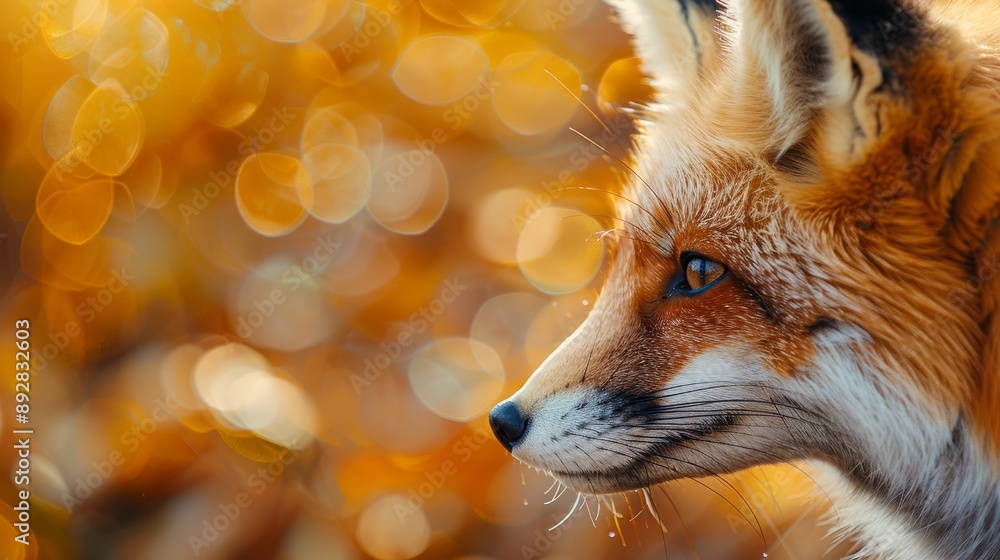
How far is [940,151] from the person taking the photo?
0.86m

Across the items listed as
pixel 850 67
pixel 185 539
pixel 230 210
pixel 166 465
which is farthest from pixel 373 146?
pixel 850 67

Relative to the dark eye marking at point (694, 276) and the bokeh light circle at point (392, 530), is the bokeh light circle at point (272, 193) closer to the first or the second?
the bokeh light circle at point (392, 530)

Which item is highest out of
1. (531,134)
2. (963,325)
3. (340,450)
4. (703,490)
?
(531,134)

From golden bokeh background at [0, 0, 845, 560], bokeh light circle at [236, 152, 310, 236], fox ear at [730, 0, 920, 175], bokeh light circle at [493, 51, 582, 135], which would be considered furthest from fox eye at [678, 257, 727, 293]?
bokeh light circle at [236, 152, 310, 236]

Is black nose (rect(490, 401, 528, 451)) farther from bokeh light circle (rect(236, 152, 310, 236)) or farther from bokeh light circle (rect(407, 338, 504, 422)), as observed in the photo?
bokeh light circle (rect(236, 152, 310, 236))

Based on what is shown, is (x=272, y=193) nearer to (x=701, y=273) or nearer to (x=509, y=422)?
(x=509, y=422)

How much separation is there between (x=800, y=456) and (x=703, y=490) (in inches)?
34.6

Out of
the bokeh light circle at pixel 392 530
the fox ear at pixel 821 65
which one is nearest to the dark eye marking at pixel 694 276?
the fox ear at pixel 821 65

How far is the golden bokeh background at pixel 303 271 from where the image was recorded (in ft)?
5.74

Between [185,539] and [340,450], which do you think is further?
[340,450]

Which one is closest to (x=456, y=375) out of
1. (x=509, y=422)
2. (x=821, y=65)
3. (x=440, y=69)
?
(x=440, y=69)

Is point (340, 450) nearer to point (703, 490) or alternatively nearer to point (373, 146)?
point (373, 146)

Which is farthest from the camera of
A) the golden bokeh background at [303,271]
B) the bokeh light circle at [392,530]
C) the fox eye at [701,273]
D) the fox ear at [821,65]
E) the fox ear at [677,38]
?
the bokeh light circle at [392,530]

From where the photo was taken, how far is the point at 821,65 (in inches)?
34.2
